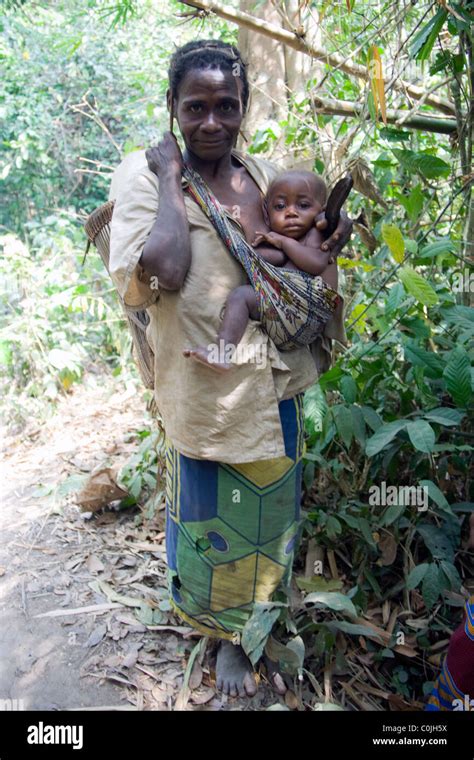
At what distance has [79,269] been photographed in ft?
18.1

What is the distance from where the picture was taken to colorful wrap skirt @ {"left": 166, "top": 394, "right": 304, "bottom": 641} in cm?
182

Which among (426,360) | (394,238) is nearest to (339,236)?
(394,238)

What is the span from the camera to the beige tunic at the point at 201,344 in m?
1.58

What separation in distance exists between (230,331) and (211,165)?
1.64 ft

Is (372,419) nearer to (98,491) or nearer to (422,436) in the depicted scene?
(422,436)

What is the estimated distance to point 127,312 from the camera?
1960 millimetres

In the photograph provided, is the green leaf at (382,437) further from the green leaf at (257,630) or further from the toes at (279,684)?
the toes at (279,684)

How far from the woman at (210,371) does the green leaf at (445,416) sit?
43 cm

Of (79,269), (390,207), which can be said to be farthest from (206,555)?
(79,269)

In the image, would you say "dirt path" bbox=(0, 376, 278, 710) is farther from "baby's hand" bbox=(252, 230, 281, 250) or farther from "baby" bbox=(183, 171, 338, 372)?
"baby's hand" bbox=(252, 230, 281, 250)

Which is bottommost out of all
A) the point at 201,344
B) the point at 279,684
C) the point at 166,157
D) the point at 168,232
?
the point at 279,684

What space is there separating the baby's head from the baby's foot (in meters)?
0.43
